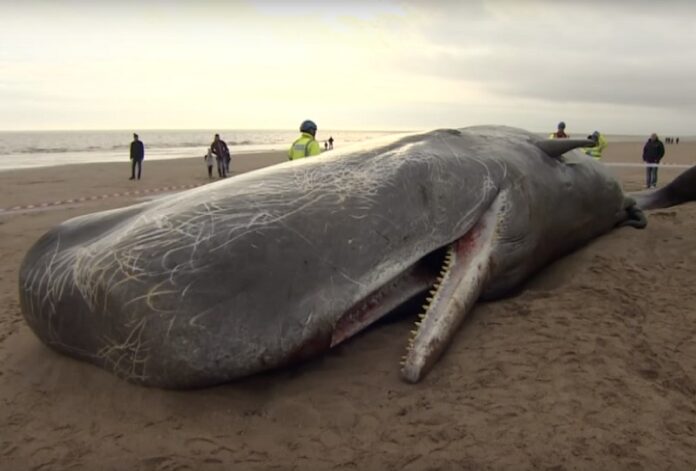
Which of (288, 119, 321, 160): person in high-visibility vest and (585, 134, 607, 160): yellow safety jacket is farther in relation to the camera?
(585, 134, 607, 160): yellow safety jacket

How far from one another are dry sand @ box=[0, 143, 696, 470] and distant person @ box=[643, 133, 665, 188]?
13015 mm

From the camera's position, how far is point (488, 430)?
3469mm

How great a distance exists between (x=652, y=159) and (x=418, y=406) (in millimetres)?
16871

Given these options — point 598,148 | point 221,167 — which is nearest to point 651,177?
point 598,148

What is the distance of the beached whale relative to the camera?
12.0 feet

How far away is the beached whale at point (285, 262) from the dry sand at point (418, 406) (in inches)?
9.0

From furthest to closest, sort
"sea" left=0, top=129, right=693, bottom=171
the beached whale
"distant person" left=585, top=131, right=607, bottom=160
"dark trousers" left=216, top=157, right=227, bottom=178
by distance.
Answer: "sea" left=0, top=129, right=693, bottom=171 → "dark trousers" left=216, top=157, right=227, bottom=178 → "distant person" left=585, top=131, right=607, bottom=160 → the beached whale

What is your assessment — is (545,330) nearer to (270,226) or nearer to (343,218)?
(343,218)

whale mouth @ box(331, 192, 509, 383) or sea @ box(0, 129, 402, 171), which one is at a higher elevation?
sea @ box(0, 129, 402, 171)

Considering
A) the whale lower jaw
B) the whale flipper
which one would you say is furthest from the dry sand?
the whale flipper

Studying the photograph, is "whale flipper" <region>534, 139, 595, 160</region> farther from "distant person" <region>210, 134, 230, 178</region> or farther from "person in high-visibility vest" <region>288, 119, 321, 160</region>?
"distant person" <region>210, 134, 230, 178</region>

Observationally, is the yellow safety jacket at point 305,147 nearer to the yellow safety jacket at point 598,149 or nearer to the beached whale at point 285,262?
the beached whale at point 285,262

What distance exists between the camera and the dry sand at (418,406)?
3.31 meters

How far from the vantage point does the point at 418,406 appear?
12.2 feet
